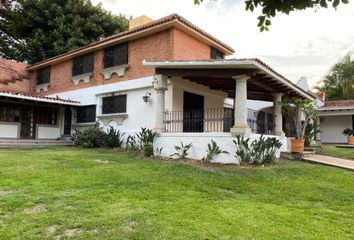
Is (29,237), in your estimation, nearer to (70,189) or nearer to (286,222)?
(70,189)

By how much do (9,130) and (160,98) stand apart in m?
10.5

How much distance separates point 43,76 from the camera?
69.8 ft

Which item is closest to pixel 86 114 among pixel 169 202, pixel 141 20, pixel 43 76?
pixel 43 76

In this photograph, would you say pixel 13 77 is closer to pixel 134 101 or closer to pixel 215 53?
pixel 134 101

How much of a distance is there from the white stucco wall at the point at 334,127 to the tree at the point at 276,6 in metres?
24.5

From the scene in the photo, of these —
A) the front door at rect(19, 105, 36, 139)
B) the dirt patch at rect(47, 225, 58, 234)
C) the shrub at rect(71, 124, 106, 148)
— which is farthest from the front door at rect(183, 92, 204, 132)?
the front door at rect(19, 105, 36, 139)

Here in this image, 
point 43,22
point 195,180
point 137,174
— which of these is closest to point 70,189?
point 137,174

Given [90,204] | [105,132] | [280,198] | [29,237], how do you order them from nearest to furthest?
[29,237]
[90,204]
[280,198]
[105,132]

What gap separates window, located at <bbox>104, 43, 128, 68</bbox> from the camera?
1520 centimetres

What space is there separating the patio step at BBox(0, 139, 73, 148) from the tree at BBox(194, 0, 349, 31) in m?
15.1

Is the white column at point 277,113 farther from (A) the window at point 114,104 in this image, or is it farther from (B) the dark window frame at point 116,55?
(B) the dark window frame at point 116,55

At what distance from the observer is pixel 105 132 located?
52.3 ft

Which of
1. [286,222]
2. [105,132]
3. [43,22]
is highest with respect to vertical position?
[43,22]

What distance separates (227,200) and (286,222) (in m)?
1.44
